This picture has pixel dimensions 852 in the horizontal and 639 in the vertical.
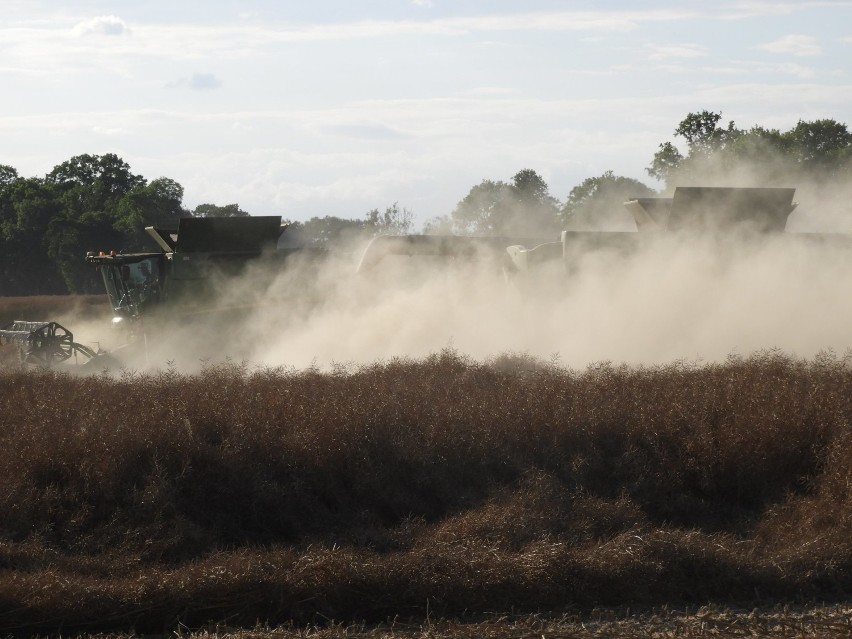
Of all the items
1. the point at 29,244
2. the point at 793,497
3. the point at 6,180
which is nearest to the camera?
the point at 793,497

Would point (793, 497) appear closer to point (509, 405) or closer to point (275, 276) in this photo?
point (509, 405)

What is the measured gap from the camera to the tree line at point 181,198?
146ft

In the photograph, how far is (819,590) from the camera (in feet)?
25.7

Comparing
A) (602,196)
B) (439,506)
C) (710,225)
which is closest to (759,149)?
(602,196)

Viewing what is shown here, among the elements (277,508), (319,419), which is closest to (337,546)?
(277,508)

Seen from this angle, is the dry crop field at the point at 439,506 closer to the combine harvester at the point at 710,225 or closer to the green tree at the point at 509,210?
the combine harvester at the point at 710,225

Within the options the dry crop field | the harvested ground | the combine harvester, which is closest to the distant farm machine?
the combine harvester

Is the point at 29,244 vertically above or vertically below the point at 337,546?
above

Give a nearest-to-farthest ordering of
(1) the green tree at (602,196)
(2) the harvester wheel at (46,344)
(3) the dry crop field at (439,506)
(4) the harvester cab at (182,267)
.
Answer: (3) the dry crop field at (439,506), (4) the harvester cab at (182,267), (2) the harvester wheel at (46,344), (1) the green tree at (602,196)

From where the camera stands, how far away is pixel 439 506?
388 inches

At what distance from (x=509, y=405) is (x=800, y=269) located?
836 cm

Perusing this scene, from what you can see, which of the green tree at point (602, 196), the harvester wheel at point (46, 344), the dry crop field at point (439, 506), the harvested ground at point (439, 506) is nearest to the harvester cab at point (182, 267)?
the harvester wheel at point (46, 344)

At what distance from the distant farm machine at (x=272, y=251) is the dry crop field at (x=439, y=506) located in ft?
18.3

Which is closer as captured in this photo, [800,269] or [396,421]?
[396,421]
